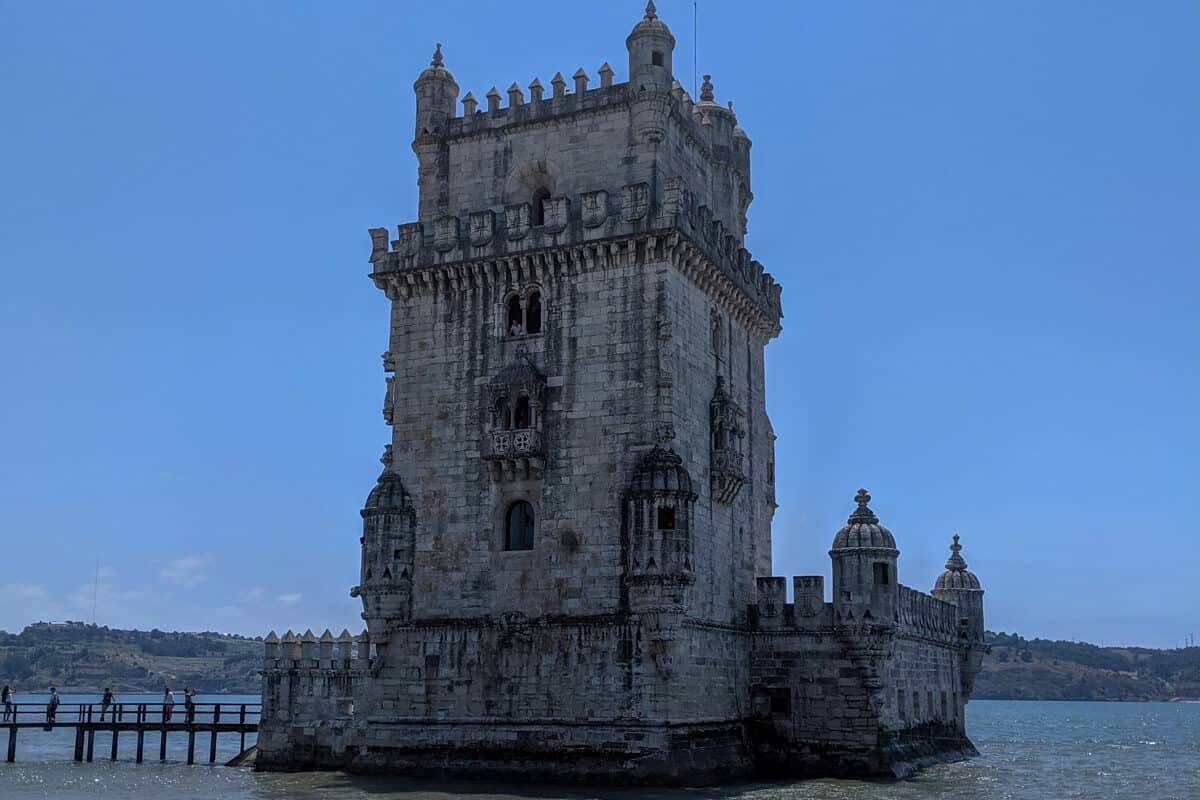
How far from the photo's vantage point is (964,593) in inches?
2048

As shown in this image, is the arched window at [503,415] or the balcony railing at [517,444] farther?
the arched window at [503,415]

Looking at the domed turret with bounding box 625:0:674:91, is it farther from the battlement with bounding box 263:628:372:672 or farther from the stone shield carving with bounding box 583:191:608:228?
the battlement with bounding box 263:628:372:672

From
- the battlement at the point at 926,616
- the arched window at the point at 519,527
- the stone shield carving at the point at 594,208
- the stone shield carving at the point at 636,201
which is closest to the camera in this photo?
the stone shield carving at the point at 636,201

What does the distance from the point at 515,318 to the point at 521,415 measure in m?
2.99

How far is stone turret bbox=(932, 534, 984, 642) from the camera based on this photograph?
51594mm

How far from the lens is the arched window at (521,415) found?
36.9 m

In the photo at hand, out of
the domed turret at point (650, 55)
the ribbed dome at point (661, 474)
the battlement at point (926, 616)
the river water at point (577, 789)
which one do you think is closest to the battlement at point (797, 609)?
the battlement at point (926, 616)

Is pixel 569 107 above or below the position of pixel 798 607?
above

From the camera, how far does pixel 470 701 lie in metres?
36.2

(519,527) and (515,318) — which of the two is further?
(515,318)

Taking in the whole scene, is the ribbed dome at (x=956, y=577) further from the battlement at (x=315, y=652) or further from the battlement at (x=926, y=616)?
the battlement at (x=315, y=652)

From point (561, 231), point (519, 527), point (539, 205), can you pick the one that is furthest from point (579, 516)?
point (539, 205)

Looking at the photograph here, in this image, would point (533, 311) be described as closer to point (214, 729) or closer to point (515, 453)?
point (515, 453)

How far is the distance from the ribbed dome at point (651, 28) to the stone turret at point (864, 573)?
49.6 feet
